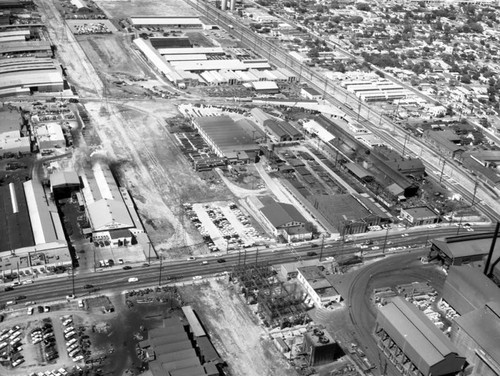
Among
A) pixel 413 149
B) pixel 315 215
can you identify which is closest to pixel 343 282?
pixel 315 215

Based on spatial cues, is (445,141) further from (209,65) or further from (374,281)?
(209,65)

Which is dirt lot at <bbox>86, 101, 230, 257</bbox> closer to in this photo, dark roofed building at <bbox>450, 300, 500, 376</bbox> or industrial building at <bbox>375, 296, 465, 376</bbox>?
industrial building at <bbox>375, 296, 465, 376</bbox>

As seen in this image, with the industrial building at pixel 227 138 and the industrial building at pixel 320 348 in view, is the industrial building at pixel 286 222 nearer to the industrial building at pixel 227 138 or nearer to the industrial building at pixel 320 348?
the industrial building at pixel 227 138

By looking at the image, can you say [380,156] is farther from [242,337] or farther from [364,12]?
[364,12]

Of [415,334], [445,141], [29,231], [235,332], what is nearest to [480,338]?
[415,334]

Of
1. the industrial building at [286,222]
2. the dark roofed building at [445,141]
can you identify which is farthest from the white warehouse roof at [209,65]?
the industrial building at [286,222]

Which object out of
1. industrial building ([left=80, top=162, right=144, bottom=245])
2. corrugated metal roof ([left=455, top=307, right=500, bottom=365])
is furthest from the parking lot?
corrugated metal roof ([left=455, top=307, right=500, bottom=365])
